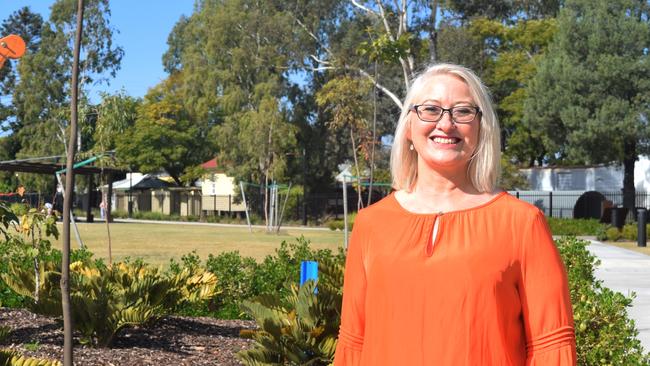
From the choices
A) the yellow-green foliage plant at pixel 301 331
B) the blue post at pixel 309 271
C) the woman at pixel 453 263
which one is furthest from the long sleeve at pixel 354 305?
the blue post at pixel 309 271

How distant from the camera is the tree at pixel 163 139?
54906mm

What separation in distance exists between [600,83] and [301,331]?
30261 millimetres

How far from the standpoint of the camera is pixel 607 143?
33.0m

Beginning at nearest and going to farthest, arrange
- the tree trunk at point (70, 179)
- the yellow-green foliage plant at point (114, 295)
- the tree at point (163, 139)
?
the tree trunk at point (70, 179), the yellow-green foliage plant at point (114, 295), the tree at point (163, 139)

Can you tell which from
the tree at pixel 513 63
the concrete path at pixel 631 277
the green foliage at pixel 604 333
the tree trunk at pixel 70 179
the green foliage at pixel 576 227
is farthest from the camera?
the tree at pixel 513 63

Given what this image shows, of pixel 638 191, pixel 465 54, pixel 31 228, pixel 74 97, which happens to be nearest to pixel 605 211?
pixel 638 191

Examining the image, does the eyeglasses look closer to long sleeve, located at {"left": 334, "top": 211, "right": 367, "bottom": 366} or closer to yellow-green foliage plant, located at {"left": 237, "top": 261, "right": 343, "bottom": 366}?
long sleeve, located at {"left": 334, "top": 211, "right": 367, "bottom": 366}

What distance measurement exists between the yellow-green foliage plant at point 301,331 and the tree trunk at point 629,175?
101ft

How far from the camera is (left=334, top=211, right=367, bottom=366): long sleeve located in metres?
2.38

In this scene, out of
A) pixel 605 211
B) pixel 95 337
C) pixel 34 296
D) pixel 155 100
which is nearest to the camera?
pixel 95 337

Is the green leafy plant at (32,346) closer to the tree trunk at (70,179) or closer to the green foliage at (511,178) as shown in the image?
the tree trunk at (70,179)

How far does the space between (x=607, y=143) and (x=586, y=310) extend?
29.9 metres

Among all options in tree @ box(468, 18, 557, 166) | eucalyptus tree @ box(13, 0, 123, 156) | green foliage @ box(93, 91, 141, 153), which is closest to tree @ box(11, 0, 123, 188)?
eucalyptus tree @ box(13, 0, 123, 156)

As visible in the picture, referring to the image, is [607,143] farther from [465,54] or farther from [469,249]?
[469,249]
